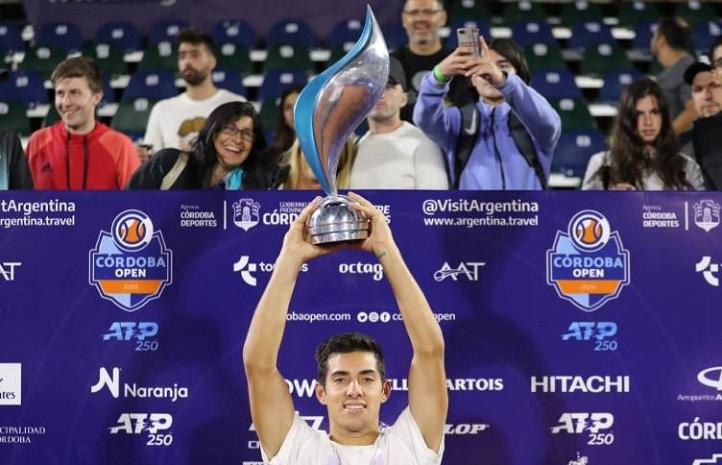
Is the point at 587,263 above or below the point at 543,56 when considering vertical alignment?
below

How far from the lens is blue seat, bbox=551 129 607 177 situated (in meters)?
8.11

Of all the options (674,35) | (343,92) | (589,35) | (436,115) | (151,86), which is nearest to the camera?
(343,92)

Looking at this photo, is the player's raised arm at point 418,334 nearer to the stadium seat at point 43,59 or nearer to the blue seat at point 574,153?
the blue seat at point 574,153

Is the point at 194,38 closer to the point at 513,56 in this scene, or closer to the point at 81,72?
the point at 81,72

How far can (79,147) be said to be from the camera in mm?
5730

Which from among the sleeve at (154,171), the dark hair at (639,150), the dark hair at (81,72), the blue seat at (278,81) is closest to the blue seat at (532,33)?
the blue seat at (278,81)

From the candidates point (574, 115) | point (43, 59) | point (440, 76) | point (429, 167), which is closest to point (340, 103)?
point (440, 76)

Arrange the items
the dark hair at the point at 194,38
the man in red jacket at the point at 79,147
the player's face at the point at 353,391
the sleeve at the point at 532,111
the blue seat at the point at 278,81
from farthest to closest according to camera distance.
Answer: the blue seat at the point at 278,81 < the dark hair at the point at 194,38 < the man in red jacket at the point at 79,147 < the sleeve at the point at 532,111 < the player's face at the point at 353,391

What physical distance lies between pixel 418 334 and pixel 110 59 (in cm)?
634

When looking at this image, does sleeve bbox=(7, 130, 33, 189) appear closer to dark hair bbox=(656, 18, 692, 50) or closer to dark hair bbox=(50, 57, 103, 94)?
dark hair bbox=(50, 57, 103, 94)

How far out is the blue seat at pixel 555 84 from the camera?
8.87 metres

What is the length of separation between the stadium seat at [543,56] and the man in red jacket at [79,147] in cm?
441

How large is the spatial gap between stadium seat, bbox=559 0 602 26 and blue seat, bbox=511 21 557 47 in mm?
491

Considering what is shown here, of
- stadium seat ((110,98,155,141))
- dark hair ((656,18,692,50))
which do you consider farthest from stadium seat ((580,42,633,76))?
stadium seat ((110,98,155,141))
